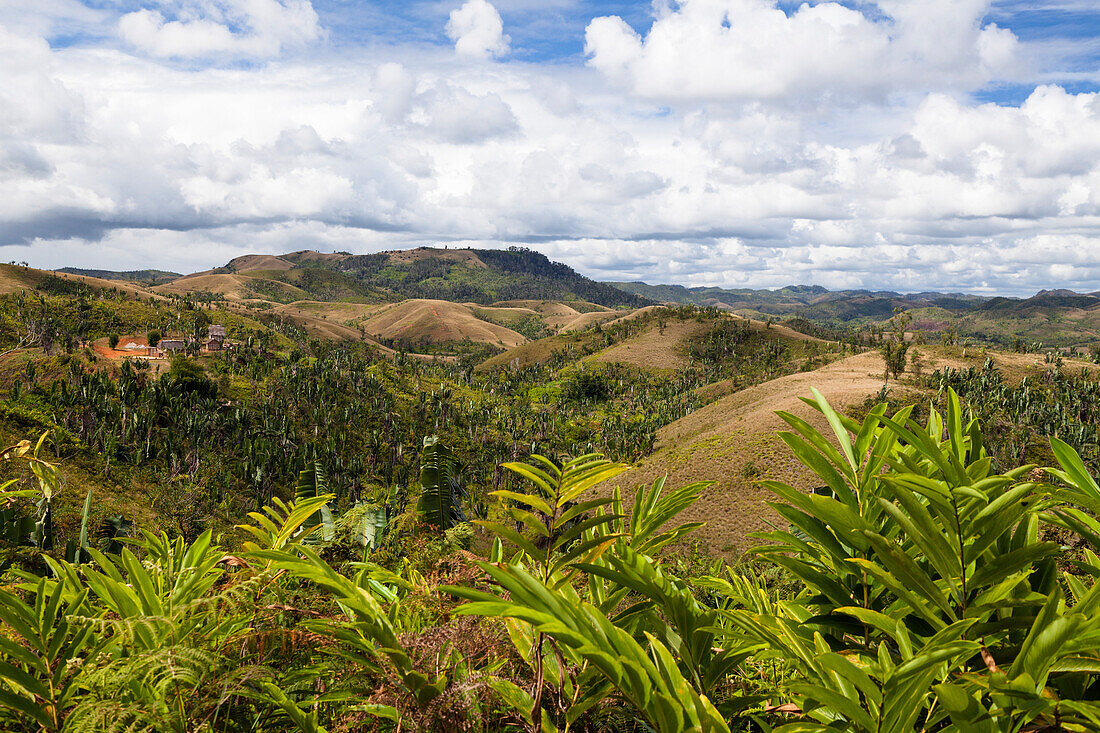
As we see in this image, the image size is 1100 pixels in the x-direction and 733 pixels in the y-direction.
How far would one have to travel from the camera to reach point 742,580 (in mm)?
2398

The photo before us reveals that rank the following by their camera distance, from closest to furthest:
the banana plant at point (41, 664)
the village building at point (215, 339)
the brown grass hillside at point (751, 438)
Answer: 1. the banana plant at point (41, 664)
2. the brown grass hillside at point (751, 438)
3. the village building at point (215, 339)

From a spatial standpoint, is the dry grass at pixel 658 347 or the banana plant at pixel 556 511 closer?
the banana plant at pixel 556 511

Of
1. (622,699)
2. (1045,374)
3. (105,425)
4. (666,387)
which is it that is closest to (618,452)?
(666,387)

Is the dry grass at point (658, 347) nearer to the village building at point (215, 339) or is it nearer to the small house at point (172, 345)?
the village building at point (215, 339)

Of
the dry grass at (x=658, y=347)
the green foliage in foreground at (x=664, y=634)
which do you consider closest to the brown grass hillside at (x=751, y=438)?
the green foliage in foreground at (x=664, y=634)

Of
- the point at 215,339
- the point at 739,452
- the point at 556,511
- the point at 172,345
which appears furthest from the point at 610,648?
the point at 215,339

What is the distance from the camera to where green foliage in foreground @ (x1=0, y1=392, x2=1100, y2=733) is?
3.71 feet

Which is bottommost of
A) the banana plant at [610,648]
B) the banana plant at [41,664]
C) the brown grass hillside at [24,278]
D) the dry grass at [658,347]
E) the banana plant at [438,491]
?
the dry grass at [658,347]

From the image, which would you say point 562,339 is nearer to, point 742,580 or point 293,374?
point 293,374

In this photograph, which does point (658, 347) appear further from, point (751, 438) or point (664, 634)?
point (664, 634)

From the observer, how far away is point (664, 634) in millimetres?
1623

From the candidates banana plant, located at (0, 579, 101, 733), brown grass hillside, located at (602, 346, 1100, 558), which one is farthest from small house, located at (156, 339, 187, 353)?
banana plant, located at (0, 579, 101, 733)

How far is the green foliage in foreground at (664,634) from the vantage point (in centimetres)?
113

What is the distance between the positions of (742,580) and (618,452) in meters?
62.4
